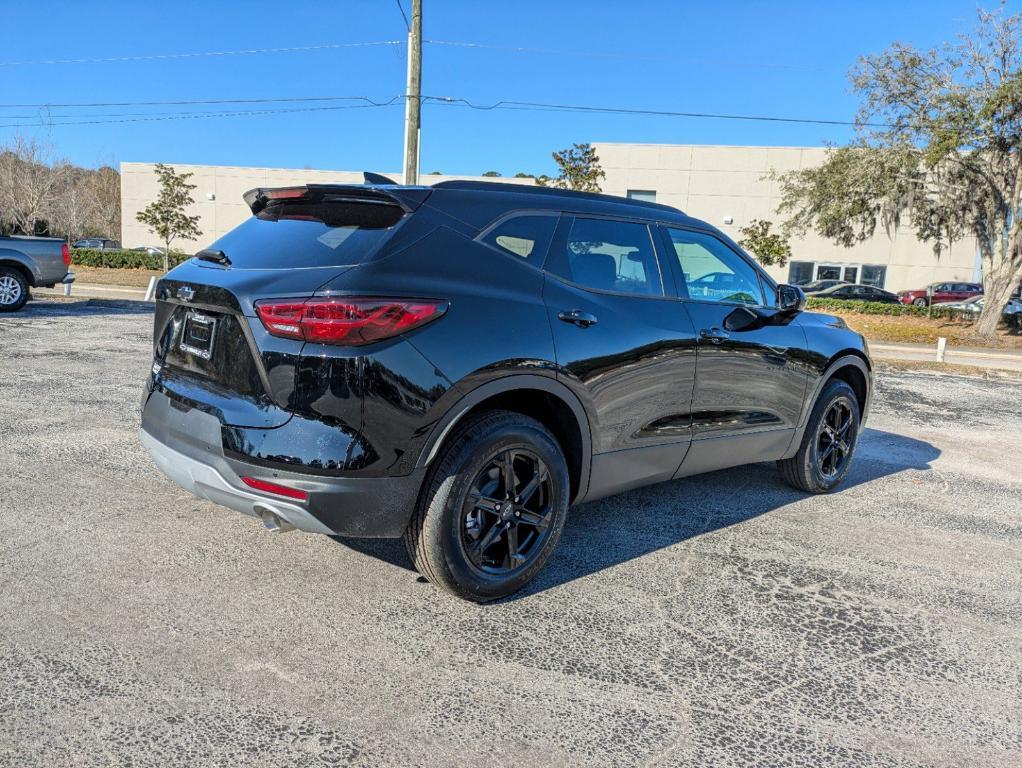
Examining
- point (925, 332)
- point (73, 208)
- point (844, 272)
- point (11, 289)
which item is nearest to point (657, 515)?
point (11, 289)

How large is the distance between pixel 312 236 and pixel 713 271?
7.88 feet

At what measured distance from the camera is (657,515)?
188 inches

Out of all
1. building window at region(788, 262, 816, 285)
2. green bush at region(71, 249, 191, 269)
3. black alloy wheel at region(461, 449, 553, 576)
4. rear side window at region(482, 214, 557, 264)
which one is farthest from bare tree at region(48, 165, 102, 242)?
black alloy wheel at region(461, 449, 553, 576)

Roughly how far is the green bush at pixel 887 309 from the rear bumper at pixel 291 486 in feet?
94.2

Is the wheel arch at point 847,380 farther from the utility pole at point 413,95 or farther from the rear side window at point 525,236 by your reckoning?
the utility pole at point 413,95

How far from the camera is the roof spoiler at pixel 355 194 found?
10.9ft

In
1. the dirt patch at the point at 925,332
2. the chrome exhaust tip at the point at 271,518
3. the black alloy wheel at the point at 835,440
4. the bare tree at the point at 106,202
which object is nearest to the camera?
the chrome exhaust tip at the point at 271,518

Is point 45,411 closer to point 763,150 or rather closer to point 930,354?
point 930,354

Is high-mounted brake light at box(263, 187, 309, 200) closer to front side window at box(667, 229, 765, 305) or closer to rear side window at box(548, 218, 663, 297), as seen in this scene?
rear side window at box(548, 218, 663, 297)

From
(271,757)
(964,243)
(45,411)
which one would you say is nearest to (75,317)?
(45,411)

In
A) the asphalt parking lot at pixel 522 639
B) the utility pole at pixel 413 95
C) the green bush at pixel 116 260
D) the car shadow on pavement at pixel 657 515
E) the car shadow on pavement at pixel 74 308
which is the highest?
the utility pole at pixel 413 95

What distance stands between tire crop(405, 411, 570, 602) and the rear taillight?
56 centimetres

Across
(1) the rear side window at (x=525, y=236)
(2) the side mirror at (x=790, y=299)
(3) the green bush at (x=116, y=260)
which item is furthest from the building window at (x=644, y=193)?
(1) the rear side window at (x=525, y=236)

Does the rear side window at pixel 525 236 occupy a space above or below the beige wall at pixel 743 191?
below
